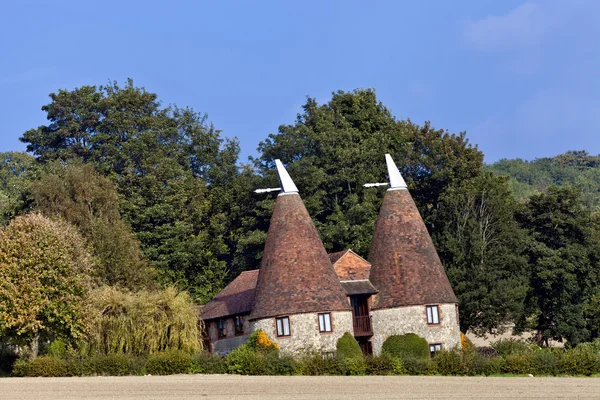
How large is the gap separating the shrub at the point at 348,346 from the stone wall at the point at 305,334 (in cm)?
24

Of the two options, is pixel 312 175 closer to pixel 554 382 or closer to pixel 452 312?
pixel 452 312

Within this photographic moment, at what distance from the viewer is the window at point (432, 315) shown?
50.5 metres

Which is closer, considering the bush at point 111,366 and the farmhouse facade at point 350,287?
the bush at point 111,366

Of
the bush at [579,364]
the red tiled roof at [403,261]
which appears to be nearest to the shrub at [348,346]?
the red tiled roof at [403,261]

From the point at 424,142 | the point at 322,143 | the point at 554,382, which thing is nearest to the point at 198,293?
the point at 322,143

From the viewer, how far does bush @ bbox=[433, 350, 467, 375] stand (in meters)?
43.2

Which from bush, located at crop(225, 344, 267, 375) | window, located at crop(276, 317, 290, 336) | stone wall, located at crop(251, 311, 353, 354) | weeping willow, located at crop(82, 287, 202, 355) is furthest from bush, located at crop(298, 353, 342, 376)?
weeping willow, located at crop(82, 287, 202, 355)

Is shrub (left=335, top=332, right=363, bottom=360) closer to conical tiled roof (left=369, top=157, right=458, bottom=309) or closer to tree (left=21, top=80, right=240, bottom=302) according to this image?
conical tiled roof (left=369, top=157, right=458, bottom=309)

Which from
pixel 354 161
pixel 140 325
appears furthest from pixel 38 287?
pixel 354 161

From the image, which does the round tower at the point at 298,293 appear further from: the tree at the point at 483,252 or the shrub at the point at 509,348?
the tree at the point at 483,252

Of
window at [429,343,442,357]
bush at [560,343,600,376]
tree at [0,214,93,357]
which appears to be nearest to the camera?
bush at [560,343,600,376]

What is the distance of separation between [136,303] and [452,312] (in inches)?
626

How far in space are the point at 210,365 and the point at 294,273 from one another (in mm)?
7245

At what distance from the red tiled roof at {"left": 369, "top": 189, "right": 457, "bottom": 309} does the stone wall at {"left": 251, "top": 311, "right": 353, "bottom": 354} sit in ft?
12.0
